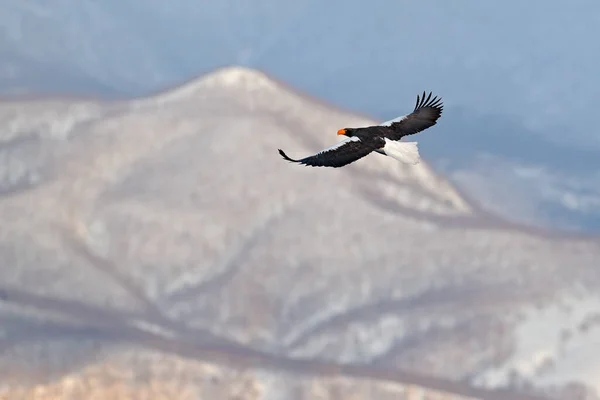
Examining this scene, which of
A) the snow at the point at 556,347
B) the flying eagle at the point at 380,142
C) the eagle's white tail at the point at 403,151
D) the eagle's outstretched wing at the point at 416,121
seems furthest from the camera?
the snow at the point at 556,347

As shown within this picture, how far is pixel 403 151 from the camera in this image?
115ft

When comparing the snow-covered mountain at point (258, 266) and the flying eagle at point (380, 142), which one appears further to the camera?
the snow-covered mountain at point (258, 266)

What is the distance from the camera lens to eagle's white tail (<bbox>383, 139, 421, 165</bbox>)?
3444 cm

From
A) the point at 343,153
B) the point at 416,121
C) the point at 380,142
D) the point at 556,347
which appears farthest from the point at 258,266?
the point at 380,142

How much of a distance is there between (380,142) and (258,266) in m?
133

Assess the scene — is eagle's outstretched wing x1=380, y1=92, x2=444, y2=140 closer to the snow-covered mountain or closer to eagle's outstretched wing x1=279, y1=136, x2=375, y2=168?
eagle's outstretched wing x1=279, y1=136, x2=375, y2=168

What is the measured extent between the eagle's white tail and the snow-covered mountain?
85.9 meters

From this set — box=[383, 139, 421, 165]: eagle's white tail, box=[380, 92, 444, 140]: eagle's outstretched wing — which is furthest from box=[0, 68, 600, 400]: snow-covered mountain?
box=[383, 139, 421, 165]: eagle's white tail

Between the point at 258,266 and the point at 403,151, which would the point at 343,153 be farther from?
the point at 258,266

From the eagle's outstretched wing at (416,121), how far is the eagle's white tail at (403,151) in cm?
122

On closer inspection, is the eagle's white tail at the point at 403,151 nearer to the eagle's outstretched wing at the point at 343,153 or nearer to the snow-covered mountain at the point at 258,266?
the eagle's outstretched wing at the point at 343,153

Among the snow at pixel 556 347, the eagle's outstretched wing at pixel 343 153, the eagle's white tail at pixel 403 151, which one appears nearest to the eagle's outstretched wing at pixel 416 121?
the eagle's outstretched wing at pixel 343 153

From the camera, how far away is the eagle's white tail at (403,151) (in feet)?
113

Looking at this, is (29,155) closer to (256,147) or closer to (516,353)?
(256,147)
